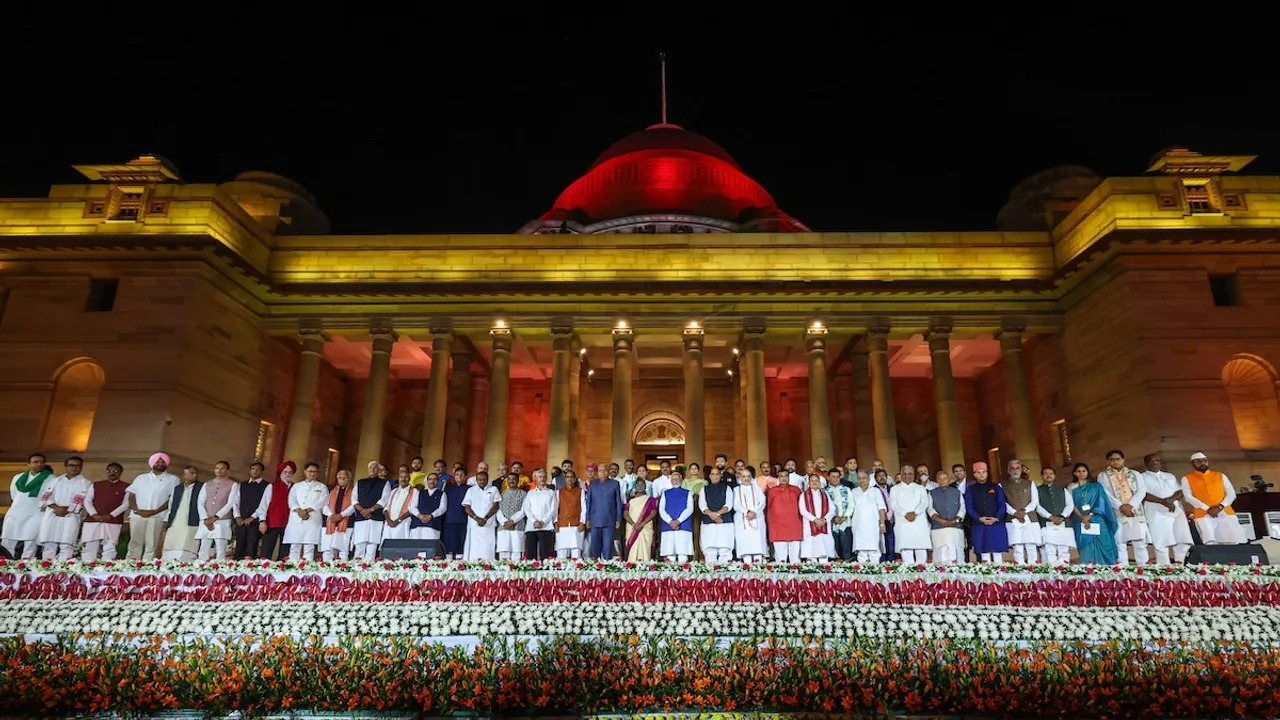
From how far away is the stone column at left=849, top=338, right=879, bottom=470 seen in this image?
2973 cm

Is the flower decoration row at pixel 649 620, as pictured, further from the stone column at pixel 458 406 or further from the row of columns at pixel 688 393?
the stone column at pixel 458 406

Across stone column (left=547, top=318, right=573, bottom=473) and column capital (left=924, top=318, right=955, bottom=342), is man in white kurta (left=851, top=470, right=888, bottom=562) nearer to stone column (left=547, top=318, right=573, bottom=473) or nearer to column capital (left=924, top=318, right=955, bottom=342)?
stone column (left=547, top=318, right=573, bottom=473)

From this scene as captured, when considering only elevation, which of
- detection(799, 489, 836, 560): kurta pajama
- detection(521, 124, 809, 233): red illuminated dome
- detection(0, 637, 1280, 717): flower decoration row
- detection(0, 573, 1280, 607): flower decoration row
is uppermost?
detection(521, 124, 809, 233): red illuminated dome

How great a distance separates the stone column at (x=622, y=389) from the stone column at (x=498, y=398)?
426cm

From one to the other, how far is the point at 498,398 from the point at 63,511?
1507 centimetres

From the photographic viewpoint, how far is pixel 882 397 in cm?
2728

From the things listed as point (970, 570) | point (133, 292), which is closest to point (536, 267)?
point (133, 292)

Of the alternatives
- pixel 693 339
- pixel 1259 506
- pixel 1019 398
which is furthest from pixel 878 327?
pixel 1259 506

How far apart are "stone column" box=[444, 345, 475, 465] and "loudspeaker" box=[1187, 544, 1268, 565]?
23.9 m

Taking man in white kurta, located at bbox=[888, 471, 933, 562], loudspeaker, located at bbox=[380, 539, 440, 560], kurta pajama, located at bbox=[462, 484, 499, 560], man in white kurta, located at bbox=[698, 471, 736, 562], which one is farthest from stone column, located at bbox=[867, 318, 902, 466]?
loudspeaker, located at bbox=[380, 539, 440, 560]

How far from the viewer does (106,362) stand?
77.5ft

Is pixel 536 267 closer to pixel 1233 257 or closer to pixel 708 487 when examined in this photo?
pixel 708 487

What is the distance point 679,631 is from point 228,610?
19.7ft

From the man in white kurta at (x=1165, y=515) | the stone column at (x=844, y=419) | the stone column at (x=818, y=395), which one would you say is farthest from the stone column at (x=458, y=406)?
the man in white kurta at (x=1165, y=515)
